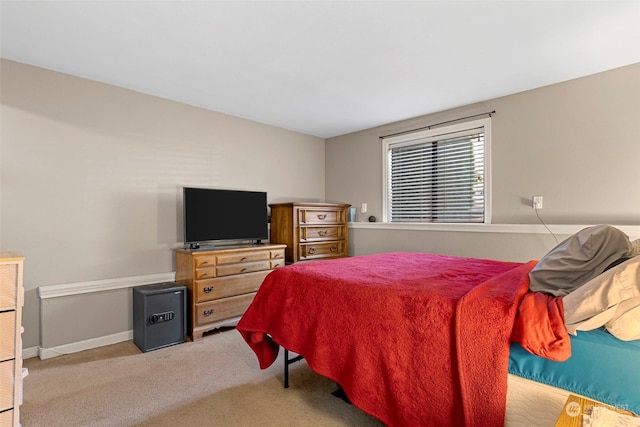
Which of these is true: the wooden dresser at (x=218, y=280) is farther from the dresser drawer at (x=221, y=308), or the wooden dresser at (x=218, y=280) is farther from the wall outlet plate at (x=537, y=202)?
the wall outlet plate at (x=537, y=202)

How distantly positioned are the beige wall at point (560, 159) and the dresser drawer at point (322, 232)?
112 centimetres

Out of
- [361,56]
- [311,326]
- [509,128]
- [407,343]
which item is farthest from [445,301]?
[509,128]

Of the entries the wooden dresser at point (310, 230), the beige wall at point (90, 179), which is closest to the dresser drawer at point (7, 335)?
the beige wall at point (90, 179)

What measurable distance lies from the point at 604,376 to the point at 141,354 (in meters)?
3.14

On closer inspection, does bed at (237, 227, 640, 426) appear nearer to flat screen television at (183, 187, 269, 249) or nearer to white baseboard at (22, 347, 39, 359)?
flat screen television at (183, 187, 269, 249)

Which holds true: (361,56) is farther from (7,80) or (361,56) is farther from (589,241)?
(7,80)

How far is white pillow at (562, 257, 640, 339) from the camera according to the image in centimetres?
102

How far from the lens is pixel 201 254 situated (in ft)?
10.2

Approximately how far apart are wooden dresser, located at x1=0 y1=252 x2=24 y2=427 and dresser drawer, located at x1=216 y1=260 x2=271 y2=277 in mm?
1679

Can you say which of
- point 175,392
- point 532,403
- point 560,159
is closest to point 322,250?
point 175,392

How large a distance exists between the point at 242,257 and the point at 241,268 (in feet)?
0.39

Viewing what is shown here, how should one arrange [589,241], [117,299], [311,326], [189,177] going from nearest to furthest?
[589,241]
[311,326]
[117,299]
[189,177]

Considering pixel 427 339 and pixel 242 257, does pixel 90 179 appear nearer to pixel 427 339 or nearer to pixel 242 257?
pixel 242 257

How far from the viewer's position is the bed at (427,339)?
3.74 ft
